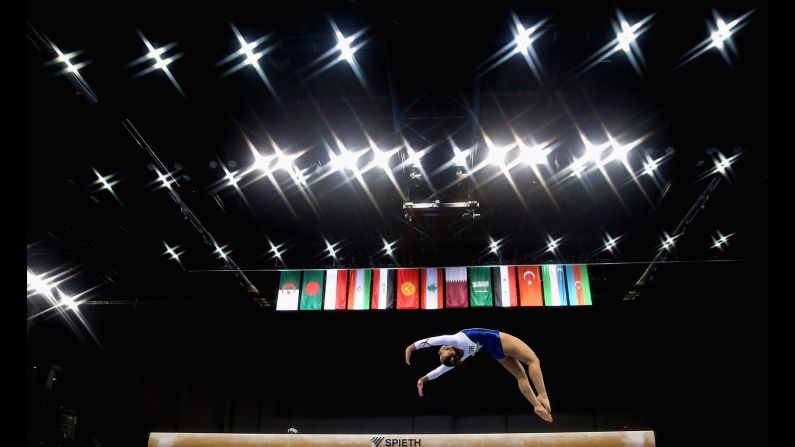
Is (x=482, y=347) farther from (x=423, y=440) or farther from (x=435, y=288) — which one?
(x=435, y=288)

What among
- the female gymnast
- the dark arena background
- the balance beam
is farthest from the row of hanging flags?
the balance beam

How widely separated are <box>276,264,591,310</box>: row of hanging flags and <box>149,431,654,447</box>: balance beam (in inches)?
154

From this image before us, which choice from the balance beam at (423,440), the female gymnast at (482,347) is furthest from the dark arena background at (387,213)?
the female gymnast at (482,347)

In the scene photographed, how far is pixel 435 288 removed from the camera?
9211mm

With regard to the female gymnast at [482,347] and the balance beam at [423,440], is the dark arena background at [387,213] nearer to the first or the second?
the balance beam at [423,440]

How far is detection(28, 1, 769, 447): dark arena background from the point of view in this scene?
5590 mm

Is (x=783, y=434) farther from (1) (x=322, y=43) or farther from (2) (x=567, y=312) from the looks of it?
(2) (x=567, y=312)

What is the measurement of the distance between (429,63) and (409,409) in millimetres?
7575

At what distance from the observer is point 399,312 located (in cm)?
1083

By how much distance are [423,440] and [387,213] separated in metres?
4.49

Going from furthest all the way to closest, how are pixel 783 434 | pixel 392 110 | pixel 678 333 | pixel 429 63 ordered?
pixel 678 333
pixel 392 110
pixel 429 63
pixel 783 434

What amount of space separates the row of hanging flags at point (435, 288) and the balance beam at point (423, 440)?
392 cm

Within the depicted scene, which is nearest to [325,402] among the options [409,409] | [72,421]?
[409,409]

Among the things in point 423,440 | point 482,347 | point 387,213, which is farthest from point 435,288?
point 423,440
